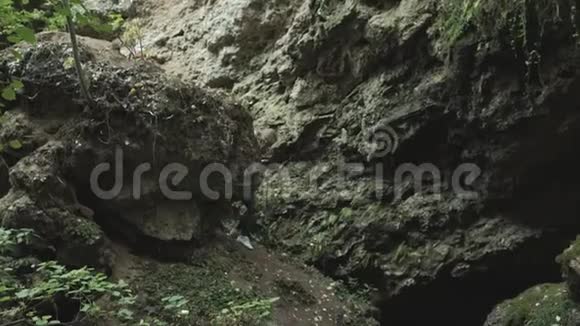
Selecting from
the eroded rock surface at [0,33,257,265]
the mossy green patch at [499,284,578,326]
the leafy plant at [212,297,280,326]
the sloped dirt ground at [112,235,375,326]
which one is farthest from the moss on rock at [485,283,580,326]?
the eroded rock surface at [0,33,257,265]

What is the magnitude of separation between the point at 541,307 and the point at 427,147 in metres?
2.48

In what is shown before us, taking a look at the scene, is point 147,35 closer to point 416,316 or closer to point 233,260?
point 233,260

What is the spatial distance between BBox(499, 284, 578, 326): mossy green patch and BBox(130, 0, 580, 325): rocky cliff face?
891 millimetres

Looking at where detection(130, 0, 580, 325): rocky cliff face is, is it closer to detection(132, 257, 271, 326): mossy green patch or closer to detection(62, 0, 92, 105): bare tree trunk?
detection(132, 257, 271, 326): mossy green patch

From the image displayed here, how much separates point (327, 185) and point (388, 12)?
235 centimetres

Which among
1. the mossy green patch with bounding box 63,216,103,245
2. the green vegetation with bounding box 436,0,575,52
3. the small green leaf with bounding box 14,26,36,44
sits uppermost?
the green vegetation with bounding box 436,0,575,52

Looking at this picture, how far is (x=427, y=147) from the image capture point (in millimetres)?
7773

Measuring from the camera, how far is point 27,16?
4.46 metres

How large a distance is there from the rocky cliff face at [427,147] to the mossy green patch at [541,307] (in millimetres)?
891

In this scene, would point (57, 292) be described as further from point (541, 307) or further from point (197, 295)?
point (541, 307)

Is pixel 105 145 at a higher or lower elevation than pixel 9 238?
higher

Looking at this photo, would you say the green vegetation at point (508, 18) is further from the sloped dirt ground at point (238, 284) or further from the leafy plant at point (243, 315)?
the leafy plant at point (243, 315)

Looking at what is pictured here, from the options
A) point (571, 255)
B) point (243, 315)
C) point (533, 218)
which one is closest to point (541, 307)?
point (571, 255)

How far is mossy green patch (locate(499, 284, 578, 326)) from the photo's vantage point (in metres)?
5.68
